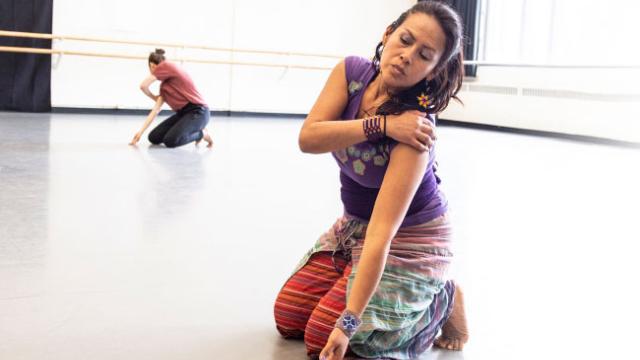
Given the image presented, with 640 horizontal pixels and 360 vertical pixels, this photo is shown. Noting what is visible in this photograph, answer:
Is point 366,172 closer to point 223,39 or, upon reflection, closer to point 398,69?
point 398,69

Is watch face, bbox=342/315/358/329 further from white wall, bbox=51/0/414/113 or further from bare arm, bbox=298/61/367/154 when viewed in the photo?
white wall, bbox=51/0/414/113

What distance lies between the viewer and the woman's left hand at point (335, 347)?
1473 mm

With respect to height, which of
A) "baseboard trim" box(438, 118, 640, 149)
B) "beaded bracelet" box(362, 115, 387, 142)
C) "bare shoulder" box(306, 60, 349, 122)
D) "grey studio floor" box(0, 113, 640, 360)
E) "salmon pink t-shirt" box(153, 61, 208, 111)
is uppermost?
"bare shoulder" box(306, 60, 349, 122)

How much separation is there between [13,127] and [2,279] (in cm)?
505

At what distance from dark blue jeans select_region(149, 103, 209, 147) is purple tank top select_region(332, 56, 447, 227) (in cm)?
452

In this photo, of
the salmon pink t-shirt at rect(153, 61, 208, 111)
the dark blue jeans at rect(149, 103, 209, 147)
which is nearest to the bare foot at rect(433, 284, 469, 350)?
the dark blue jeans at rect(149, 103, 209, 147)

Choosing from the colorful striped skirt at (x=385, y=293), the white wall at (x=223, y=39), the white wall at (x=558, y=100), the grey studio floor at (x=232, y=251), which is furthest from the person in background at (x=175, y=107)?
the colorful striped skirt at (x=385, y=293)

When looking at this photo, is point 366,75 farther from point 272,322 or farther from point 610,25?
point 610,25

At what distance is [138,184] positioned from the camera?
4.08 metres

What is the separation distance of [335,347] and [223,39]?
358 inches

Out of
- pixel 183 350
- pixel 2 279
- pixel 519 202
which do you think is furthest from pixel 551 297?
pixel 519 202

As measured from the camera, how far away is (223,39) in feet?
33.4

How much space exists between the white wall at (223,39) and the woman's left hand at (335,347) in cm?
839

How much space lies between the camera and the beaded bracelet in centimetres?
159
